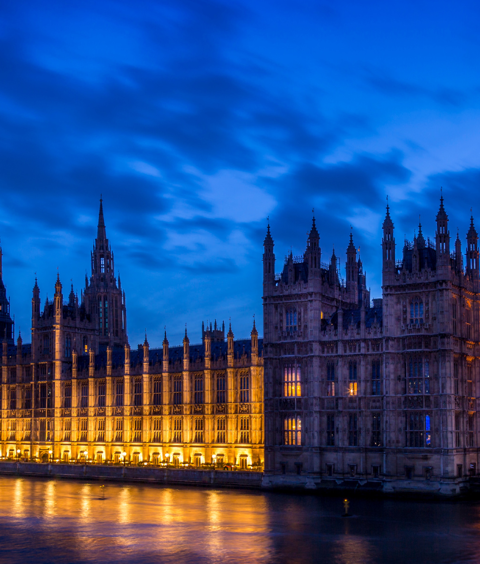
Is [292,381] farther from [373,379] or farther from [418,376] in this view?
[418,376]

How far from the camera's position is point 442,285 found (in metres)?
78.7

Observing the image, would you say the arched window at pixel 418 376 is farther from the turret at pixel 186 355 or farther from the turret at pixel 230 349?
the turret at pixel 186 355

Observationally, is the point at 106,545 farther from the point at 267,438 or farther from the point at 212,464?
the point at 212,464

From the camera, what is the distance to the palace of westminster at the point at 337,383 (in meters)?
78.9

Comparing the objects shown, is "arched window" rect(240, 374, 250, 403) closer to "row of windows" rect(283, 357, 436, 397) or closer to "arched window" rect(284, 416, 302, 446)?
"row of windows" rect(283, 357, 436, 397)

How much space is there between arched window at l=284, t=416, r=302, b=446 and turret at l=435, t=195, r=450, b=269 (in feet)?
71.1

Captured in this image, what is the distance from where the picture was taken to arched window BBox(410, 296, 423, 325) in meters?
80.1

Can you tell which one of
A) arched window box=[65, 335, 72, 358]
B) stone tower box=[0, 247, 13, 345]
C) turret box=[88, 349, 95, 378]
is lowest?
turret box=[88, 349, 95, 378]

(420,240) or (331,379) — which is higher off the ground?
(420,240)

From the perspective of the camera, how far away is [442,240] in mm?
79625

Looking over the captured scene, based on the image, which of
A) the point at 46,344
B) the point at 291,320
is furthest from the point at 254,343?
the point at 46,344

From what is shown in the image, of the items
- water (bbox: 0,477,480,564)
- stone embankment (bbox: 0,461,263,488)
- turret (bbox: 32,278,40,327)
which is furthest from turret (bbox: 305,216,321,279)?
turret (bbox: 32,278,40,327)

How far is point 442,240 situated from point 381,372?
13.9m

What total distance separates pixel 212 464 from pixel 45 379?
36.1 meters
